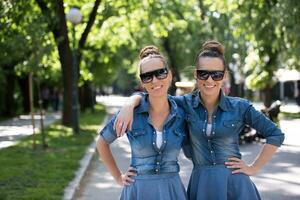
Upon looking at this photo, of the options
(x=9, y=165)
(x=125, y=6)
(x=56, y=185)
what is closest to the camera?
(x=56, y=185)

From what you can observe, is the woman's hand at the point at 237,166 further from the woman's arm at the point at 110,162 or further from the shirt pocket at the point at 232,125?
the woman's arm at the point at 110,162

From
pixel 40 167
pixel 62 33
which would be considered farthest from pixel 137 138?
pixel 62 33

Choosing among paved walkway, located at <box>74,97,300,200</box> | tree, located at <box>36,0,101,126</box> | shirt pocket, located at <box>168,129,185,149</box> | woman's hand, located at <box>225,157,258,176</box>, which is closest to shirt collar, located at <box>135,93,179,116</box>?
shirt pocket, located at <box>168,129,185,149</box>

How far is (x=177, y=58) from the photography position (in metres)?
44.1

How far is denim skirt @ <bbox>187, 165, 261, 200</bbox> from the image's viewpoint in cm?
353

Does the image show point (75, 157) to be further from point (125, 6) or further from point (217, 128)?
point (125, 6)

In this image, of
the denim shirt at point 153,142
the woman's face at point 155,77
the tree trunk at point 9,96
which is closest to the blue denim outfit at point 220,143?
the denim shirt at point 153,142

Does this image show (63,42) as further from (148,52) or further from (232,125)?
(232,125)

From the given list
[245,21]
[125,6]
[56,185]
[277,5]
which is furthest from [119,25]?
[56,185]

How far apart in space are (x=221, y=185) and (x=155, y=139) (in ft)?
1.72

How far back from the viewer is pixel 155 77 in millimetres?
3471

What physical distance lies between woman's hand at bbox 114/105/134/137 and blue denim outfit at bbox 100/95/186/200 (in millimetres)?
57

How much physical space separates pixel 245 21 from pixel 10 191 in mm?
10298

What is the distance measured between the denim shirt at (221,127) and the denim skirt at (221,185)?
0.06m
